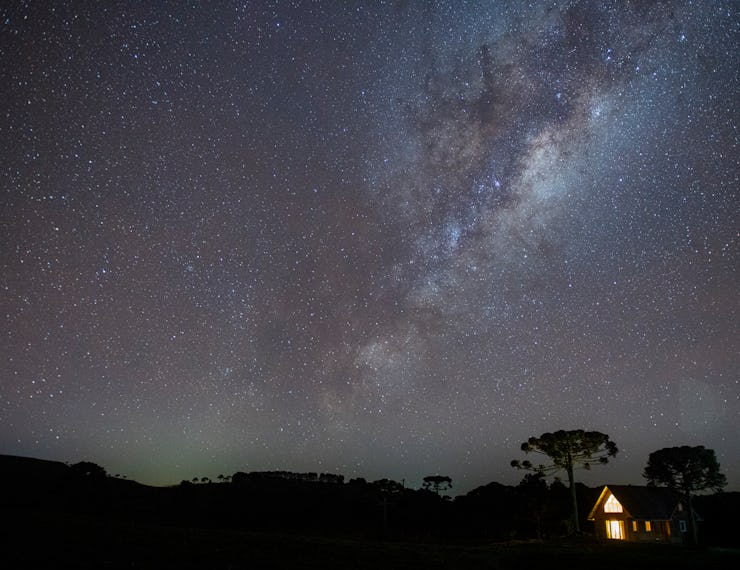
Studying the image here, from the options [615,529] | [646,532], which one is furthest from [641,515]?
[615,529]

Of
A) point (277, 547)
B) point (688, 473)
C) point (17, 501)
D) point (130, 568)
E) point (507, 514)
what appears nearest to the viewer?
point (130, 568)

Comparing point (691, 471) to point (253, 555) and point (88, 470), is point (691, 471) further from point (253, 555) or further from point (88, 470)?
point (88, 470)

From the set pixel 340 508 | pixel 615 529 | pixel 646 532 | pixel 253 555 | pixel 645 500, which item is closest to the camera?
pixel 253 555

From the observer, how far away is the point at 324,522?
68188mm

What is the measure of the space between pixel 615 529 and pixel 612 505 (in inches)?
86.3

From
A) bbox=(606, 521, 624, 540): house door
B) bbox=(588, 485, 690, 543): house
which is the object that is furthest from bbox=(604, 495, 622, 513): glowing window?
bbox=(606, 521, 624, 540): house door

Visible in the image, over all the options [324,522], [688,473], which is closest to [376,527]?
[324,522]

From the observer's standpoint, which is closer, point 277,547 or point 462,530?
point 277,547

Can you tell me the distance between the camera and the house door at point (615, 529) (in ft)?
161

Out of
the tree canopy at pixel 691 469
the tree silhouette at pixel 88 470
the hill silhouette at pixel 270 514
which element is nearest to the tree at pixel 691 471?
the tree canopy at pixel 691 469

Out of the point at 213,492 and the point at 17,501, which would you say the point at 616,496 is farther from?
the point at 213,492

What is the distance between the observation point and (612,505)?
50812mm

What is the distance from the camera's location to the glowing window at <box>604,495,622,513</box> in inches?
1962

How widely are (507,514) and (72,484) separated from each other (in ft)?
197
